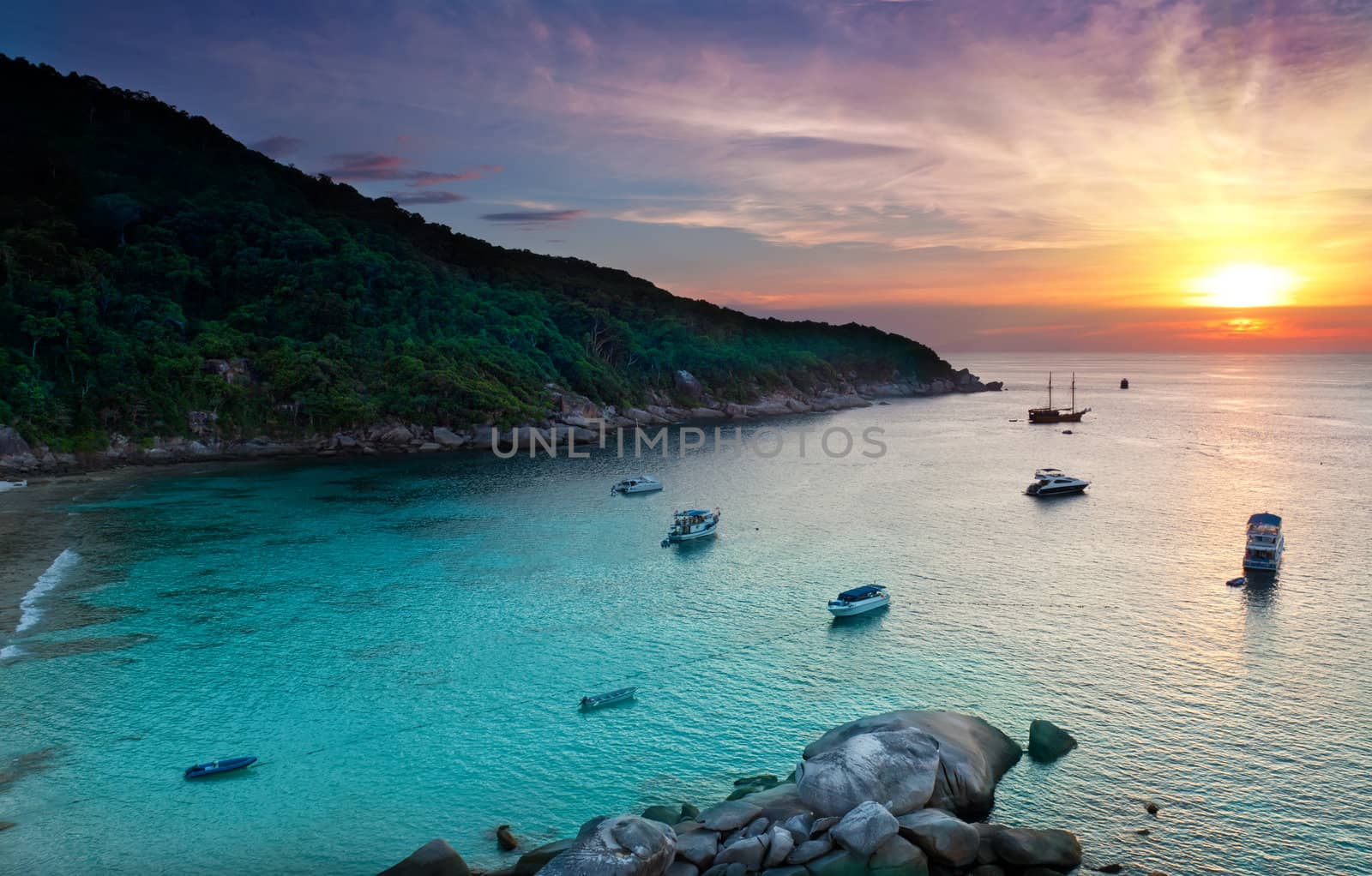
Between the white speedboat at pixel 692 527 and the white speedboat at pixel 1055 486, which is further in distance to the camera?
the white speedboat at pixel 1055 486

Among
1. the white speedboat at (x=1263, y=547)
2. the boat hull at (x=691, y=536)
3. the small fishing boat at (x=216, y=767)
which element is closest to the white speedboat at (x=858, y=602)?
the boat hull at (x=691, y=536)

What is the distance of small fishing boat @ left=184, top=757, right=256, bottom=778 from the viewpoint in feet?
86.2

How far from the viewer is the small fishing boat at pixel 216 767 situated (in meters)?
26.3

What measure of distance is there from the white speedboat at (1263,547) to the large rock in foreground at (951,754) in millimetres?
30652

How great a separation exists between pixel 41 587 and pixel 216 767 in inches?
1043

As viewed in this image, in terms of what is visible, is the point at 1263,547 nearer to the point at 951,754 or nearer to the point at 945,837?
the point at 951,754

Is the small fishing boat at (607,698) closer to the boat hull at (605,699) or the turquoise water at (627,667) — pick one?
the boat hull at (605,699)

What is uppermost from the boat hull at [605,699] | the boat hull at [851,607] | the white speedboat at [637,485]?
the white speedboat at [637,485]

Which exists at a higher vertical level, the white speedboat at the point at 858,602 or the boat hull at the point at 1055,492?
the boat hull at the point at 1055,492

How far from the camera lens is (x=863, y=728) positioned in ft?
84.4

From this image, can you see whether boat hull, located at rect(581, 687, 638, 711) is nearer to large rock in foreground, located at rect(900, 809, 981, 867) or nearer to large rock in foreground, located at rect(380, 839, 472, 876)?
large rock in foreground, located at rect(380, 839, 472, 876)

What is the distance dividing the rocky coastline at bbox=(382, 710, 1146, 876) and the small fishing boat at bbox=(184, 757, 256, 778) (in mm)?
9574

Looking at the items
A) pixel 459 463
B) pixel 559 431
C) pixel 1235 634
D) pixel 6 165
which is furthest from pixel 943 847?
pixel 6 165

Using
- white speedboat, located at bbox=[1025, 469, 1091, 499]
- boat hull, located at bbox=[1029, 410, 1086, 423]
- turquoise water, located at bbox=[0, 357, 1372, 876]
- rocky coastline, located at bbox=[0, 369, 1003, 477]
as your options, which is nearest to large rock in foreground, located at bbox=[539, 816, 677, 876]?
turquoise water, located at bbox=[0, 357, 1372, 876]
